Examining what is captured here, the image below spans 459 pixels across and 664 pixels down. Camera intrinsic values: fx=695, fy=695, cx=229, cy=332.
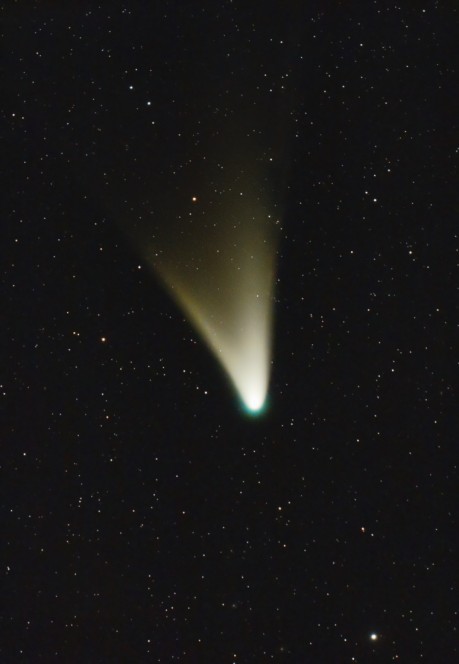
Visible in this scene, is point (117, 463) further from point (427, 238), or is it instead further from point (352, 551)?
point (427, 238)

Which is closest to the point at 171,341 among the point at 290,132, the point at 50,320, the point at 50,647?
the point at 50,320

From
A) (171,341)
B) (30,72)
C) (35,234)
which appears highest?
(30,72)

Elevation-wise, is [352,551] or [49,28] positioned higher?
[49,28]
